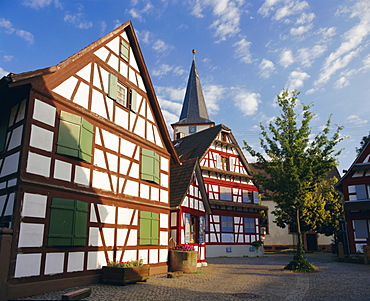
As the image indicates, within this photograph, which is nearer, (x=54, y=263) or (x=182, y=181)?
(x=54, y=263)

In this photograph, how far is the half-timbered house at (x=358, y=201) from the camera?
23.6 metres

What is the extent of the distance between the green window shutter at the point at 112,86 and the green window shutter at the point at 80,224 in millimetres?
4537

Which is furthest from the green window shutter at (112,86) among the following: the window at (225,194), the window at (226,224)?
the window at (226,224)

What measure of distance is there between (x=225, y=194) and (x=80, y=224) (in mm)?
21082

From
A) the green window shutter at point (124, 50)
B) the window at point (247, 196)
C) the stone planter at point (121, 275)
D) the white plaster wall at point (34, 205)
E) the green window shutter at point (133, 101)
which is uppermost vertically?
the green window shutter at point (124, 50)

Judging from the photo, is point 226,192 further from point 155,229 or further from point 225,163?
point 155,229

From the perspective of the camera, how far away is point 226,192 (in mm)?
31016

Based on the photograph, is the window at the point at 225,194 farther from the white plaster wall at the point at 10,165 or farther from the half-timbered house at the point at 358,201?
the white plaster wall at the point at 10,165

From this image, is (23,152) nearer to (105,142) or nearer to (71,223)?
(71,223)

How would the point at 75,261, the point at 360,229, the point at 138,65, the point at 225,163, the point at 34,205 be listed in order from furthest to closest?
the point at 225,163 → the point at 360,229 → the point at 138,65 → the point at 75,261 → the point at 34,205

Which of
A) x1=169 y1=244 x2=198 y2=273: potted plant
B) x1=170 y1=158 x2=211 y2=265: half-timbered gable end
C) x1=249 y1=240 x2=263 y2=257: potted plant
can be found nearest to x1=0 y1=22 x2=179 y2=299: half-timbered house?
x1=169 y1=244 x2=198 y2=273: potted plant

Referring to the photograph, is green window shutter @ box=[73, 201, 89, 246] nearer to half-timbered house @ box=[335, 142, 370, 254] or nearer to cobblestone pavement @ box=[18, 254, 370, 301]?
cobblestone pavement @ box=[18, 254, 370, 301]

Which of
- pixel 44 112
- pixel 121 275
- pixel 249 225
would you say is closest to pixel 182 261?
pixel 121 275

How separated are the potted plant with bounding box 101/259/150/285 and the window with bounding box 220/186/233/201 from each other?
62.5 feet
